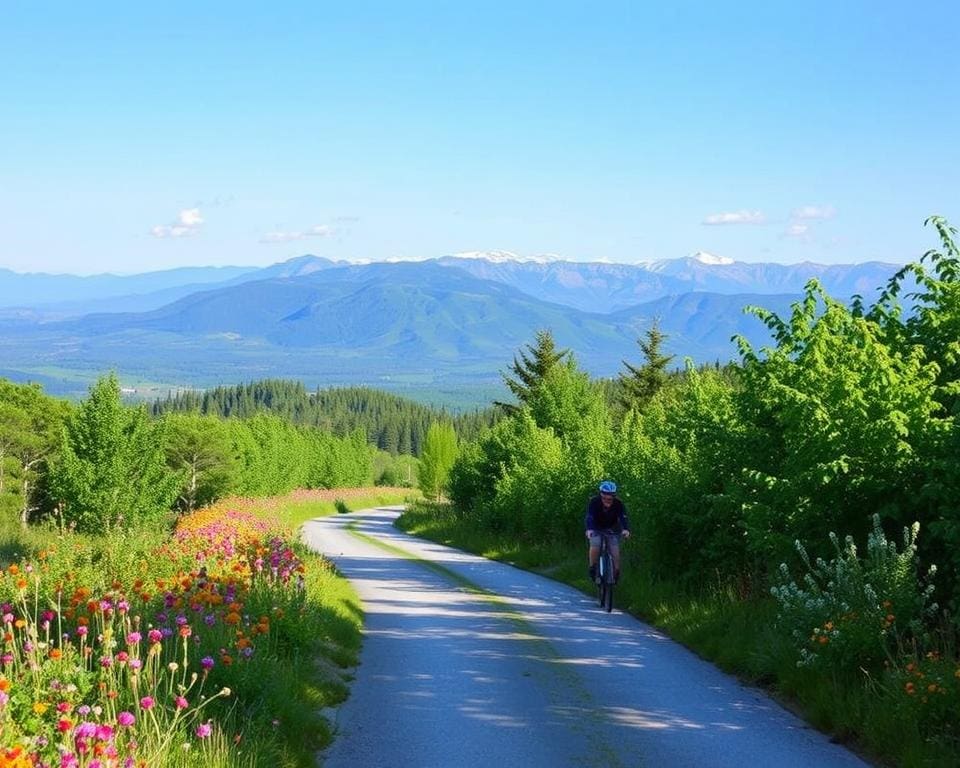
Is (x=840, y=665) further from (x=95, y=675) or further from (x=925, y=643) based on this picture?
(x=95, y=675)

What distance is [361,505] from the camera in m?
89.1

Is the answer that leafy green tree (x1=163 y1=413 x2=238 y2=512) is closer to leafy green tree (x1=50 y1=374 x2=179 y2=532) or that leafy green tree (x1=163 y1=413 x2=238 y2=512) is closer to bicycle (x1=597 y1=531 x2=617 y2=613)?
leafy green tree (x1=50 y1=374 x2=179 y2=532)

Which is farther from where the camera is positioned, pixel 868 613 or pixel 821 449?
pixel 821 449

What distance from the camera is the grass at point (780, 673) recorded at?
677 cm

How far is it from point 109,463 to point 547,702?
36016 millimetres

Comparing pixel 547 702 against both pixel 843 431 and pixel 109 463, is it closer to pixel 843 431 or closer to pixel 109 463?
pixel 843 431

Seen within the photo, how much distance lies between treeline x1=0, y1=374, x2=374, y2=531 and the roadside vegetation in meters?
7.51

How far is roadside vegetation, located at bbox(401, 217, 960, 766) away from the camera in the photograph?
7906 mm

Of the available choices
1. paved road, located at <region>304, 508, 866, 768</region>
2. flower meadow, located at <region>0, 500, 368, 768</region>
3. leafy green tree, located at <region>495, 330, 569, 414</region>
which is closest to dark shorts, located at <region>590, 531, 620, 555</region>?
paved road, located at <region>304, 508, 866, 768</region>

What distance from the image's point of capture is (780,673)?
29.8ft

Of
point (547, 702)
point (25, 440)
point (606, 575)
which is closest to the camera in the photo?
point (547, 702)

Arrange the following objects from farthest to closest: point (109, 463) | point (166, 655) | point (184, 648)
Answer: point (109, 463) < point (166, 655) < point (184, 648)

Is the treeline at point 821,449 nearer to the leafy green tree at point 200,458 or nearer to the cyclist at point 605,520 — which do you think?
the cyclist at point 605,520

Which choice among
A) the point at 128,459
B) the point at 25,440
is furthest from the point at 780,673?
the point at 25,440
